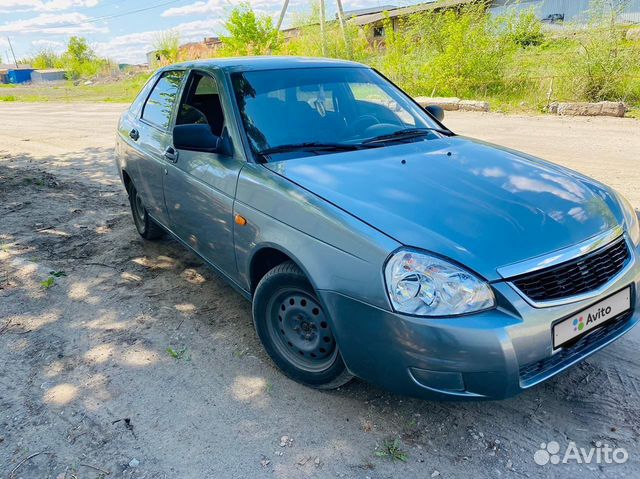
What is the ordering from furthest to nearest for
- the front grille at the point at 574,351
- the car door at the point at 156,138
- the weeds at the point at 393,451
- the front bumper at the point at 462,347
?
the car door at the point at 156,138
the weeds at the point at 393,451
the front grille at the point at 574,351
the front bumper at the point at 462,347

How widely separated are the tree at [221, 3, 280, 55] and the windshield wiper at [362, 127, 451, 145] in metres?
25.3

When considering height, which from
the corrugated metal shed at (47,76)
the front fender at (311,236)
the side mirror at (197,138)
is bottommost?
the front fender at (311,236)

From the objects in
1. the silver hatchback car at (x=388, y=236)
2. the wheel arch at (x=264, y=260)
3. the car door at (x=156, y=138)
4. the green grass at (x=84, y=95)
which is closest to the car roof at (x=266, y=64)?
the silver hatchback car at (x=388, y=236)

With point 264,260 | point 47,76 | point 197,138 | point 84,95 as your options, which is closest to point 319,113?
point 197,138

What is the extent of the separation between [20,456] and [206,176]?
1.75 meters

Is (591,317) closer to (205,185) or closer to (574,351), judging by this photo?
(574,351)

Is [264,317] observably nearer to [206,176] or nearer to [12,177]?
[206,176]

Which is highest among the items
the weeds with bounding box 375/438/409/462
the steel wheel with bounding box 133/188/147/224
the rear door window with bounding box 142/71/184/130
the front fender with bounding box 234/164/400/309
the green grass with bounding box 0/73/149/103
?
the green grass with bounding box 0/73/149/103

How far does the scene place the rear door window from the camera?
3.79 meters

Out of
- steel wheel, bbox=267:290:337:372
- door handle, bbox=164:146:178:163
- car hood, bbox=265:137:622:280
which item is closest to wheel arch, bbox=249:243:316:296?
steel wheel, bbox=267:290:337:372

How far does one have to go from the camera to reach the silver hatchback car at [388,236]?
1929 mm

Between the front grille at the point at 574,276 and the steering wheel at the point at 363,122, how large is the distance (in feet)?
5.11

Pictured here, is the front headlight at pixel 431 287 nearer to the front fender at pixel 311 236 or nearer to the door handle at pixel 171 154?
the front fender at pixel 311 236

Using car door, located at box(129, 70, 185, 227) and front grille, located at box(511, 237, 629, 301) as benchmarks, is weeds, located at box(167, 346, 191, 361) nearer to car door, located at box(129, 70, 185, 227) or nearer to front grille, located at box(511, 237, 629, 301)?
car door, located at box(129, 70, 185, 227)
